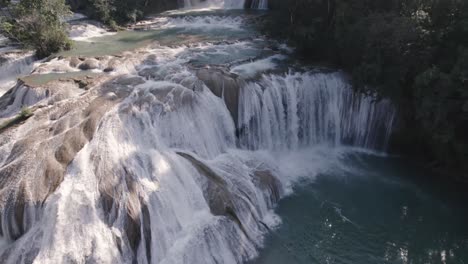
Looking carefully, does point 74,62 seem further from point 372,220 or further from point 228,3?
point 228,3

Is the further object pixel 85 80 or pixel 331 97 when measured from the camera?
pixel 331 97

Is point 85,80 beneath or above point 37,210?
above

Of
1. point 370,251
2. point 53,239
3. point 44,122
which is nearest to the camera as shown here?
point 53,239

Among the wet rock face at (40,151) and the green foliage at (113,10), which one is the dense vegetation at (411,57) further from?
the green foliage at (113,10)

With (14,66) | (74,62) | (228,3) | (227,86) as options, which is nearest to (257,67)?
(227,86)

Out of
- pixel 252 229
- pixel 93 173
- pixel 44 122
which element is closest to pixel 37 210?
pixel 93 173

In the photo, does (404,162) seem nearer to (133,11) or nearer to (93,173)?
(93,173)
